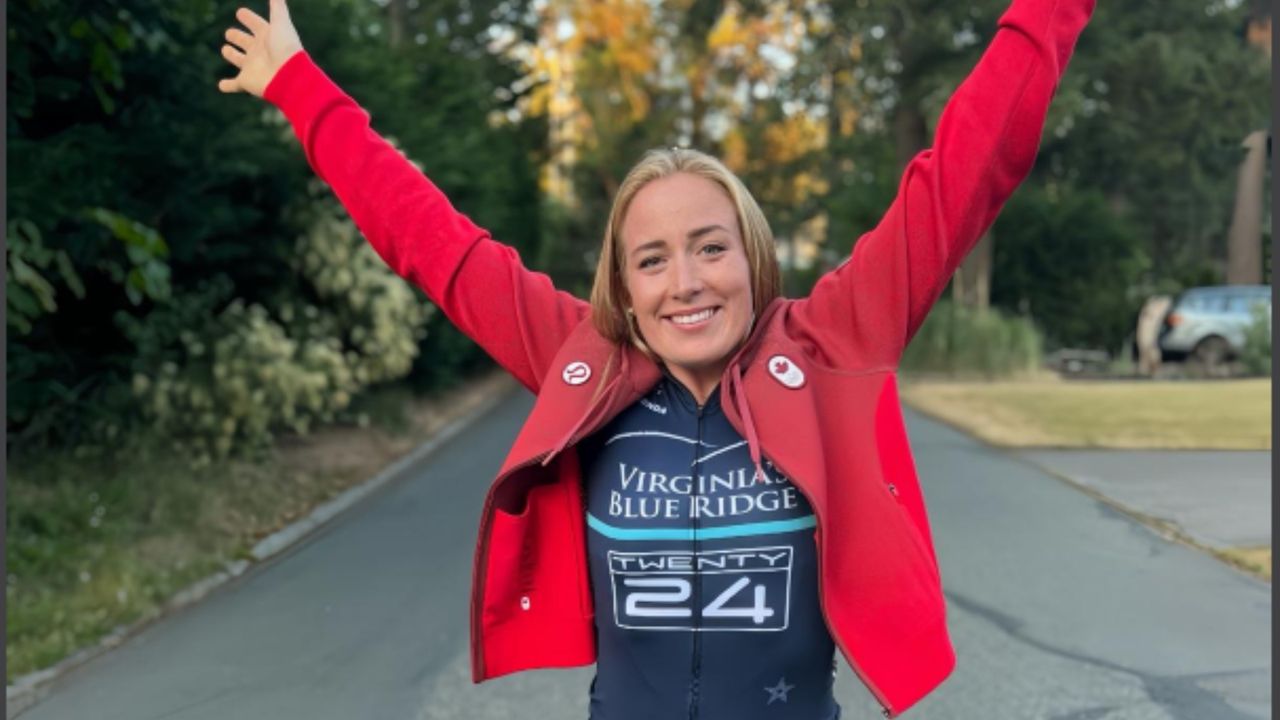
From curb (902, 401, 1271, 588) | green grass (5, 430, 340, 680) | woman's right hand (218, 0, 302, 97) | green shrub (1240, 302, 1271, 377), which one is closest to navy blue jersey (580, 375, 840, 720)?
woman's right hand (218, 0, 302, 97)

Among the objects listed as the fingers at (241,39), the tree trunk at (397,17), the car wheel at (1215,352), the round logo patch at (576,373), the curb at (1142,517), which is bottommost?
the car wheel at (1215,352)

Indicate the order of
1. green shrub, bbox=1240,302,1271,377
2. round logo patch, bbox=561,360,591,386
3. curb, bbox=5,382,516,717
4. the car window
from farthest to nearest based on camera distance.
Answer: the car window
green shrub, bbox=1240,302,1271,377
curb, bbox=5,382,516,717
round logo patch, bbox=561,360,591,386

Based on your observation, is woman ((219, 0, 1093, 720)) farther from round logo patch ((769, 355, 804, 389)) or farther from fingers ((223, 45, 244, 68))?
fingers ((223, 45, 244, 68))

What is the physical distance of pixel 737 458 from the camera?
2.21m

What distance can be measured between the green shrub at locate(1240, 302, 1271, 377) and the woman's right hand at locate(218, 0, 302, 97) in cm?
2076

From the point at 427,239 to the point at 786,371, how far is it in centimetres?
70

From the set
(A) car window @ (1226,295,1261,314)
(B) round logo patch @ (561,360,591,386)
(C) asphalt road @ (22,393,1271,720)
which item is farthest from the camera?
(A) car window @ (1226,295,1261,314)

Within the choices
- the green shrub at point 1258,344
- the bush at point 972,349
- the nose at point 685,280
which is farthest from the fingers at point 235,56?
the green shrub at point 1258,344

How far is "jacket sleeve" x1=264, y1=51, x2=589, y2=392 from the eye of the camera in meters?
2.43

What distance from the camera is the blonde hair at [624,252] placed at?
2.28 metres

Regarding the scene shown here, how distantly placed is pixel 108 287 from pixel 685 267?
8.54m

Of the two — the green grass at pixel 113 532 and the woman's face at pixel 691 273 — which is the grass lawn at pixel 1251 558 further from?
the woman's face at pixel 691 273

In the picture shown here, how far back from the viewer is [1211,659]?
5.79 meters

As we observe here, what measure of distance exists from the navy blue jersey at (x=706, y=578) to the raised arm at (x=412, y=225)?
0.32 m
